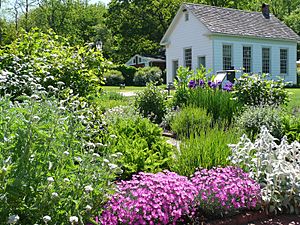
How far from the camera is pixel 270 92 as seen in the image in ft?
31.7

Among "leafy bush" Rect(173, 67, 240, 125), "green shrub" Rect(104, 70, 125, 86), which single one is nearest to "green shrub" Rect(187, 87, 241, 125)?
"leafy bush" Rect(173, 67, 240, 125)

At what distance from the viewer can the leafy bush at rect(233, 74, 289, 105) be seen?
9.60 metres

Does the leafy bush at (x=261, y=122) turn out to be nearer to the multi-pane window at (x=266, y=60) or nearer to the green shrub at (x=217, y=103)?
the green shrub at (x=217, y=103)

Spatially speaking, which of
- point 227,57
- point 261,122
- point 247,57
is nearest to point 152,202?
point 261,122

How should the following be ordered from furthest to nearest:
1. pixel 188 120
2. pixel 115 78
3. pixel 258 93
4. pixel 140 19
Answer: pixel 140 19
pixel 115 78
pixel 258 93
pixel 188 120

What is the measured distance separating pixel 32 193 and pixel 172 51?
26003 mm

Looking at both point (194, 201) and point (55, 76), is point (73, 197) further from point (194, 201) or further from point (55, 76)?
point (55, 76)

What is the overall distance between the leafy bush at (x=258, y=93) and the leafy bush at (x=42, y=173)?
7023 mm

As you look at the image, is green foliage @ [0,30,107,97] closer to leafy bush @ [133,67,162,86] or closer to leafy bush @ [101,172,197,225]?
leafy bush @ [101,172,197,225]

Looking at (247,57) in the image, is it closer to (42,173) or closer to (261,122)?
(261,122)

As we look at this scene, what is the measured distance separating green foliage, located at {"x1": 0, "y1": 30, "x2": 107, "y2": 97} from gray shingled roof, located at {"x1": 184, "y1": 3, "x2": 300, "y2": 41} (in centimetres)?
1846

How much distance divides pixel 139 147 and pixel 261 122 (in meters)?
2.98

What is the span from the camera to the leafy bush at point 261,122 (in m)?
6.85

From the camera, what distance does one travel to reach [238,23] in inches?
1037
